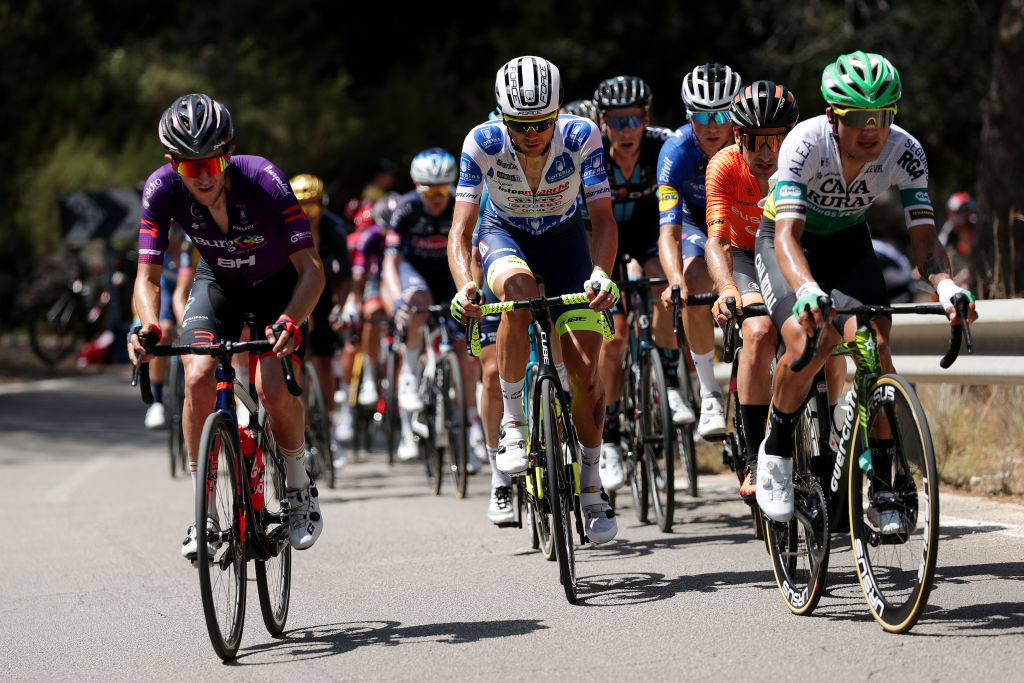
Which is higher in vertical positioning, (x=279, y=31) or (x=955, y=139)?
(x=279, y=31)

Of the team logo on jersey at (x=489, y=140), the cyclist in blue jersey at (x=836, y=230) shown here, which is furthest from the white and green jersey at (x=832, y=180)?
the team logo on jersey at (x=489, y=140)

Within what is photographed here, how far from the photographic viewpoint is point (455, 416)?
32.1 ft

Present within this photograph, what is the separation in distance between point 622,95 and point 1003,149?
464 centimetres

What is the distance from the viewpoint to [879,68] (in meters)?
5.39

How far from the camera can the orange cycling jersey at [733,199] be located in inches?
277

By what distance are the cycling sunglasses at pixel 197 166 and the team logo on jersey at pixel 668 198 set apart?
2.68m

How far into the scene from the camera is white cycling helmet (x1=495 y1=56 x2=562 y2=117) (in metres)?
6.37

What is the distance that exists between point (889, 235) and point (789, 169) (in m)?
23.5

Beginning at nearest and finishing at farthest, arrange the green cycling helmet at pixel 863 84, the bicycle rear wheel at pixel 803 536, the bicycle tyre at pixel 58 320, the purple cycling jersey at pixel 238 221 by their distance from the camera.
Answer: the green cycling helmet at pixel 863 84 → the bicycle rear wheel at pixel 803 536 → the purple cycling jersey at pixel 238 221 → the bicycle tyre at pixel 58 320

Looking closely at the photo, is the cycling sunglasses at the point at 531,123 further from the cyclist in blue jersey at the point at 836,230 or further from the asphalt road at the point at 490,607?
the asphalt road at the point at 490,607

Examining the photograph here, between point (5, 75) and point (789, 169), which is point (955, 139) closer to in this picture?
point (5, 75)

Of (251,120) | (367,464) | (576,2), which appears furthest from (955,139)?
(367,464)

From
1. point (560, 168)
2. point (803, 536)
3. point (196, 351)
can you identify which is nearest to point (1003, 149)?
point (560, 168)

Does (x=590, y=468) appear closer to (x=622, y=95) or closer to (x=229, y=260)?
(x=229, y=260)
